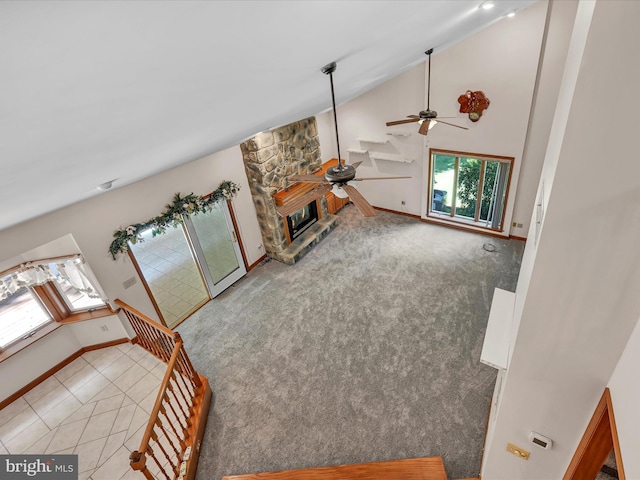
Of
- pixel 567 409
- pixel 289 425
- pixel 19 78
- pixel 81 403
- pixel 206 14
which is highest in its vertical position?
pixel 206 14

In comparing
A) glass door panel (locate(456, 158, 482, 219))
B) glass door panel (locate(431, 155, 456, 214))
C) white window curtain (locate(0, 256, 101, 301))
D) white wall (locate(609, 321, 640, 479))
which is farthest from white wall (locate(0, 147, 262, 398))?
white wall (locate(609, 321, 640, 479))

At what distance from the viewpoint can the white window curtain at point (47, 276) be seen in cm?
434

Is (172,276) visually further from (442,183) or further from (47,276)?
(442,183)

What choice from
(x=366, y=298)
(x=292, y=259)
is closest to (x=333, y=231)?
(x=292, y=259)

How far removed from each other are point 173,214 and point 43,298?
6.94 ft

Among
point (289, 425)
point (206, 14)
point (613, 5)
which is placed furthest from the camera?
point (289, 425)

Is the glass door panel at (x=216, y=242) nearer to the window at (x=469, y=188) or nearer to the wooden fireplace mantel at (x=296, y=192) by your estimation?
the wooden fireplace mantel at (x=296, y=192)

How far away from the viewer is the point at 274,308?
6074mm

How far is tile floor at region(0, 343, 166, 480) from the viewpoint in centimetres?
386

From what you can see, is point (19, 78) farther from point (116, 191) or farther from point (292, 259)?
point (292, 259)

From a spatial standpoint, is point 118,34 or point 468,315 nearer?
point 118,34

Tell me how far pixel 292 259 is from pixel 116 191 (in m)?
3.47

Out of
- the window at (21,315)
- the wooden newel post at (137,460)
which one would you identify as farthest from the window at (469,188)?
the window at (21,315)

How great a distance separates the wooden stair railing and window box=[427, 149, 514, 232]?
235 inches
